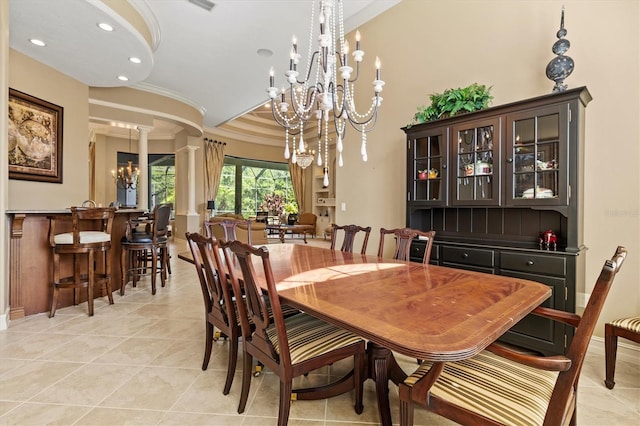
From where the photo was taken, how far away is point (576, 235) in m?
→ 2.18

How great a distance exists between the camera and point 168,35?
4328 mm

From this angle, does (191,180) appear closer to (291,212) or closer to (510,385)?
(291,212)

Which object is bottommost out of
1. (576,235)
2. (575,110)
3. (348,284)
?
(348,284)

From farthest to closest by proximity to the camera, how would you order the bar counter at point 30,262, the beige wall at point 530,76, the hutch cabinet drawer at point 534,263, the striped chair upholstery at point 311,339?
the bar counter at point 30,262 < the beige wall at point 530,76 < the hutch cabinet drawer at point 534,263 < the striped chair upholstery at point 311,339

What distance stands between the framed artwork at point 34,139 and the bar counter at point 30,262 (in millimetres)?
1421

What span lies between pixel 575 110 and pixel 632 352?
1.82m

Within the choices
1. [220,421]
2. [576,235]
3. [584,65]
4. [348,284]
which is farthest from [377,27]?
[220,421]

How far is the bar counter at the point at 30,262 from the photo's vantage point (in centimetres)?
295

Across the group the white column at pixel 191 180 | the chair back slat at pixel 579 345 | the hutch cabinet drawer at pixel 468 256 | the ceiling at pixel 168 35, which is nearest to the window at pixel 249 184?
the white column at pixel 191 180

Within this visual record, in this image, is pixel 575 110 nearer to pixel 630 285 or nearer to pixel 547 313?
pixel 630 285

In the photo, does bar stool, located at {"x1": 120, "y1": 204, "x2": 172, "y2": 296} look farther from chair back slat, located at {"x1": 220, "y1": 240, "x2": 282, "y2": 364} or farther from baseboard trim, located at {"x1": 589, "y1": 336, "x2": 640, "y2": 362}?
baseboard trim, located at {"x1": 589, "y1": 336, "x2": 640, "y2": 362}

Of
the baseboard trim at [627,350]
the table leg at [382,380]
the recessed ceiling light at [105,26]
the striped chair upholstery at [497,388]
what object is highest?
the recessed ceiling light at [105,26]

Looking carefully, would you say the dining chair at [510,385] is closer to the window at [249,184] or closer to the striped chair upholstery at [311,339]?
the striped chair upholstery at [311,339]

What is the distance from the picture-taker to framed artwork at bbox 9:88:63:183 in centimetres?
388
